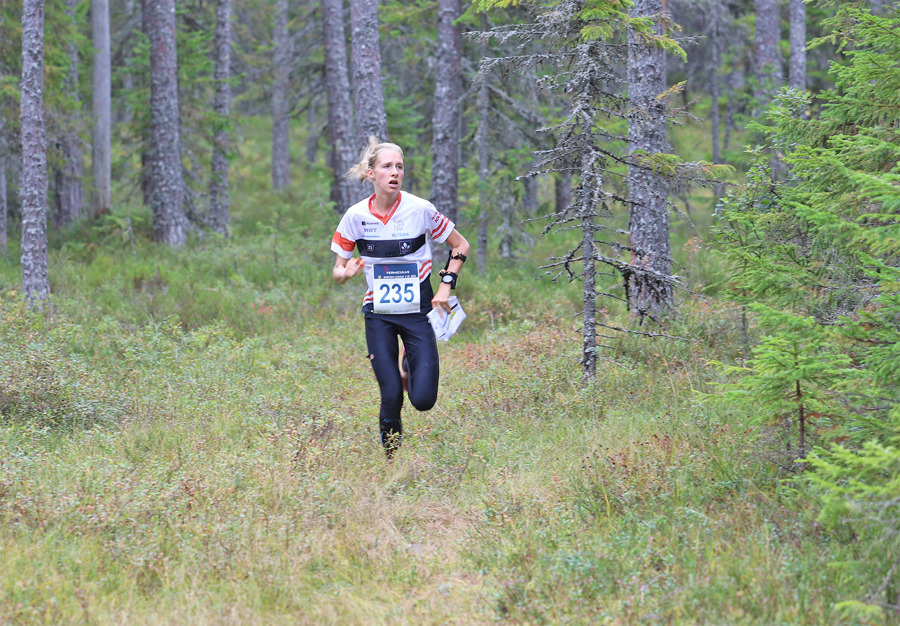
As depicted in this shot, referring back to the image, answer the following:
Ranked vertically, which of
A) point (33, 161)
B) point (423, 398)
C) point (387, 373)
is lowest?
point (423, 398)

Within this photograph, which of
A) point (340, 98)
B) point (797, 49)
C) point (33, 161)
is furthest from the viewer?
point (340, 98)

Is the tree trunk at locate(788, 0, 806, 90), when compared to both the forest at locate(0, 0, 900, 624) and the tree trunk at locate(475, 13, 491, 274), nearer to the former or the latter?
the forest at locate(0, 0, 900, 624)

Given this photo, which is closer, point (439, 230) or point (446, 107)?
point (439, 230)

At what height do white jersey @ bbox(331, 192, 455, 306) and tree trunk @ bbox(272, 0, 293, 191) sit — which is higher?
tree trunk @ bbox(272, 0, 293, 191)

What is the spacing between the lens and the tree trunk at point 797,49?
17.5 m

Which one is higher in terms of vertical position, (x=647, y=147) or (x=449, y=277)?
(x=647, y=147)

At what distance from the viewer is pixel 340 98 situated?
18.5m

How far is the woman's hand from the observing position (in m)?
6.03

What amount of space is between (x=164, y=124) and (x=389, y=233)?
1313cm

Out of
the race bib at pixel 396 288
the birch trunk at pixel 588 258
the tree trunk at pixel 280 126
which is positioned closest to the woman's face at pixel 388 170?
the race bib at pixel 396 288

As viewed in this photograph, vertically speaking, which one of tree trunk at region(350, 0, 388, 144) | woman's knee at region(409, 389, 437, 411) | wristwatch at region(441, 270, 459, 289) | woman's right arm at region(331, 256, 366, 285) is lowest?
woman's knee at region(409, 389, 437, 411)

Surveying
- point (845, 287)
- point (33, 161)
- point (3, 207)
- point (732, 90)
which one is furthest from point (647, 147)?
point (732, 90)

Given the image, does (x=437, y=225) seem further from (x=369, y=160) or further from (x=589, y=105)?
(x=589, y=105)

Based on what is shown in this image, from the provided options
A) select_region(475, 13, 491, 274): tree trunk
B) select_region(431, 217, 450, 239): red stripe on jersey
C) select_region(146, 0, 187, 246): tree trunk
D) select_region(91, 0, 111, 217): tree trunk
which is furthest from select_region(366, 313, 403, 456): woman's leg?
select_region(91, 0, 111, 217): tree trunk
